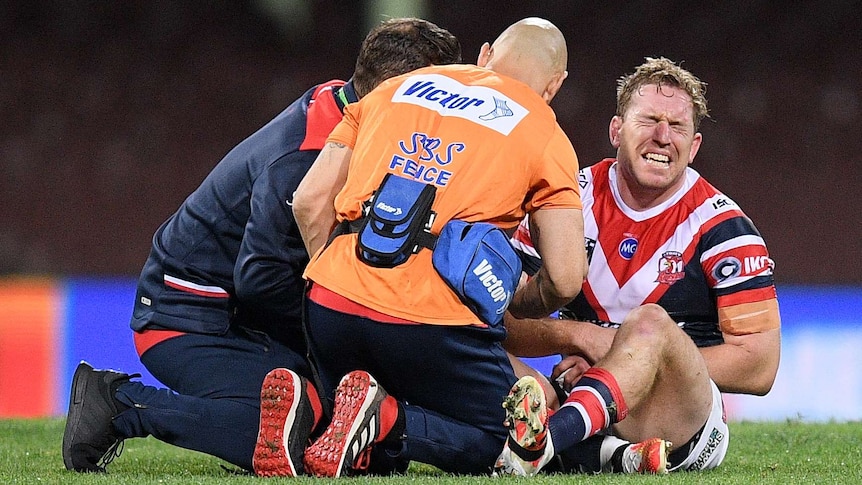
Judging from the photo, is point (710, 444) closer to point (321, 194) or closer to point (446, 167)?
point (446, 167)

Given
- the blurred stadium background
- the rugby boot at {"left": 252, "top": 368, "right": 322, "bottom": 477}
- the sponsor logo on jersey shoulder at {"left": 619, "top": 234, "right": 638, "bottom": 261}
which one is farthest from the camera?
the blurred stadium background

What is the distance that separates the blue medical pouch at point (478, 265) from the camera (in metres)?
3.21

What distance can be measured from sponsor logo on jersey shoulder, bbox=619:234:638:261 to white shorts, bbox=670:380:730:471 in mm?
651

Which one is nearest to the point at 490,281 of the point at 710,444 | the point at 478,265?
the point at 478,265

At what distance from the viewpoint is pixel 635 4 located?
10.5 m

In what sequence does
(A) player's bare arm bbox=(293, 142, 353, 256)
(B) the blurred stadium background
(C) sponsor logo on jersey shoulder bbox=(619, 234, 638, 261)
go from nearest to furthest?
(A) player's bare arm bbox=(293, 142, 353, 256)
(C) sponsor logo on jersey shoulder bbox=(619, 234, 638, 261)
(B) the blurred stadium background

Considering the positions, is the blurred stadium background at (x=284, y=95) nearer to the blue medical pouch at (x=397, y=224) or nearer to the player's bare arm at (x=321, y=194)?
the player's bare arm at (x=321, y=194)

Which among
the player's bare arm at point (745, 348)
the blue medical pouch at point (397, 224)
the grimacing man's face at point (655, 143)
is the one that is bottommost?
the player's bare arm at point (745, 348)

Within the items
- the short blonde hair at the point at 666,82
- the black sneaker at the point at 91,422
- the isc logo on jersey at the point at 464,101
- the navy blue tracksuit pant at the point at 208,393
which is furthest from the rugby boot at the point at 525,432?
the short blonde hair at the point at 666,82

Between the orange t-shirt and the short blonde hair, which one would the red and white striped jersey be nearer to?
the short blonde hair

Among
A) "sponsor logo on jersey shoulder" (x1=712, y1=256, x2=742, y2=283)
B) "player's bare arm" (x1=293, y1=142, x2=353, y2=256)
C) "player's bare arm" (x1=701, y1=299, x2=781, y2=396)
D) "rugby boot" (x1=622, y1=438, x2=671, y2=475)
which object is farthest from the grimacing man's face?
"player's bare arm" (x1=293, y1=142, x2=353, y2=256)

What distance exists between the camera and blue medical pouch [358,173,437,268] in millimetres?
3223

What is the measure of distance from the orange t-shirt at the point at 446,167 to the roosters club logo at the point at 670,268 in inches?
35.7

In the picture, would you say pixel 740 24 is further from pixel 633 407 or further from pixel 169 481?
pixel 169 481
